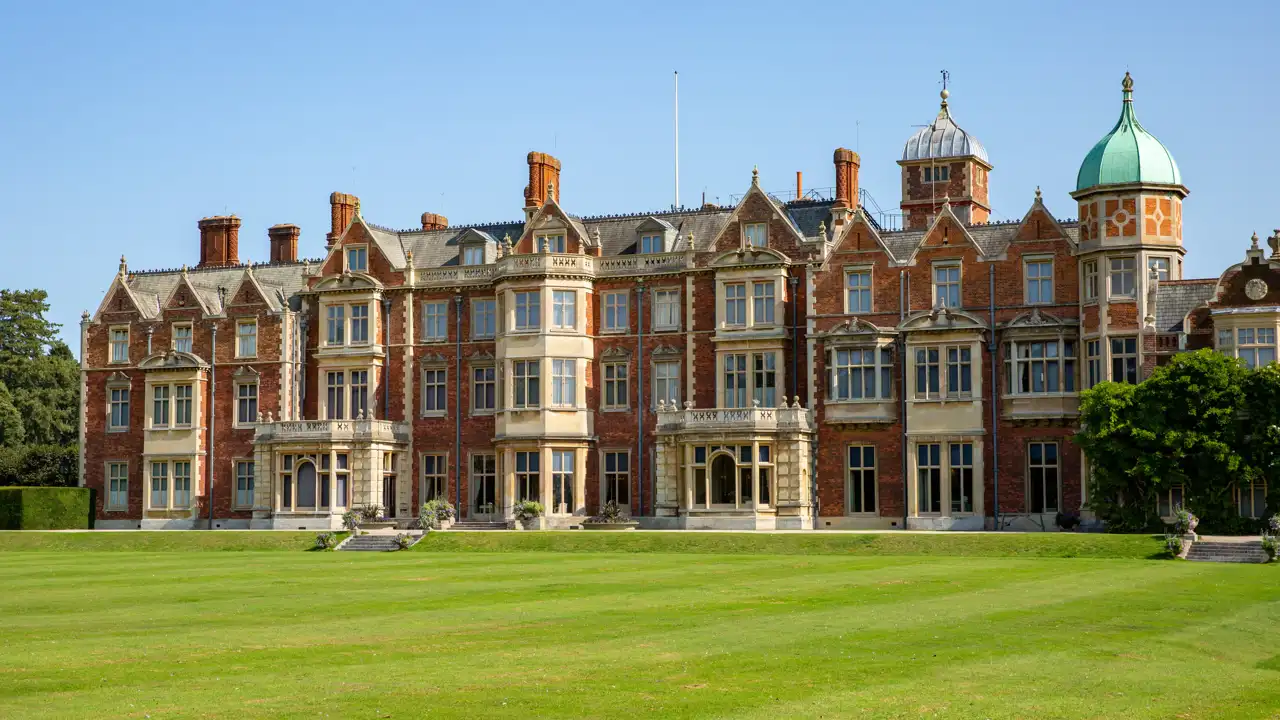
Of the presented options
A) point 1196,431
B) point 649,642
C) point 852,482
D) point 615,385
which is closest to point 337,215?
point 615,385

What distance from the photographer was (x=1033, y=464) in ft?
163

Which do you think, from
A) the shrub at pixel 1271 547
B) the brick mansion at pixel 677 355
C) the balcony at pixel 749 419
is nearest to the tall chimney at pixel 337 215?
the brick mansion at pixel 677 355

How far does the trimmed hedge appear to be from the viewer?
58.3 metres

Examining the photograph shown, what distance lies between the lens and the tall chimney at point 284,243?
2527 inches

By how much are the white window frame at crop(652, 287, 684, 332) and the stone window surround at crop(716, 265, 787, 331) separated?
5.67ft

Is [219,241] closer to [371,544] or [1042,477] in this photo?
[371,544]

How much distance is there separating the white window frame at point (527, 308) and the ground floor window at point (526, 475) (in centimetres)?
413

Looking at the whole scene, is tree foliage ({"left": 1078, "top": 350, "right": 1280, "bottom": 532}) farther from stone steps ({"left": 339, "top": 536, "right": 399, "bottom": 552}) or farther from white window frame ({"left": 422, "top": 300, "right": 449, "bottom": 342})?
white window frame ({"left": 422, "top": 300, "right": 449, "bottom": 342})

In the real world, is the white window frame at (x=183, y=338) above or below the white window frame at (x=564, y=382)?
above

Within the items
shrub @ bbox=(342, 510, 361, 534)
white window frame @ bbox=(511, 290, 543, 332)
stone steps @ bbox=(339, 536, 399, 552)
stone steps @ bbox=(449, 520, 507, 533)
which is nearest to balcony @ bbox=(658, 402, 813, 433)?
white window frame @ bbox=(511, 290, 543, 332)

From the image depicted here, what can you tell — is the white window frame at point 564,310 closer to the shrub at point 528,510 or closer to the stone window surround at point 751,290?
the stone window surround at point 751,290

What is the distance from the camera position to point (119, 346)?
200 ft

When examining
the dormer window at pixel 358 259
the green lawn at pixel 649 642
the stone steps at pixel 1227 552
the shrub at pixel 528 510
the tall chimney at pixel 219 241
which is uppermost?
the tall chimney at pixel 219 241

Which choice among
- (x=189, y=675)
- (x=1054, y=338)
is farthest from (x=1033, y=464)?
(x=189, y=675)
